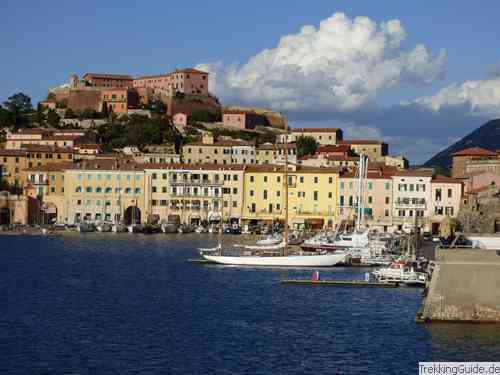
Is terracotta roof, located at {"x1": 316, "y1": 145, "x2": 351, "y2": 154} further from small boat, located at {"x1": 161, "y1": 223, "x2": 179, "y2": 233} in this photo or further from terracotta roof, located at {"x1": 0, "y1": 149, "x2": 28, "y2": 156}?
terracotta roof, located at {"x1": 0, "y1": 149, "x2": 28, "y2": 156}

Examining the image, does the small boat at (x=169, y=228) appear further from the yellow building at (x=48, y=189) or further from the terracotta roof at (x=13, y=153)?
the terracotta roof at (x=13, y=153)

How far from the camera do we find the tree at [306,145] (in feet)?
398

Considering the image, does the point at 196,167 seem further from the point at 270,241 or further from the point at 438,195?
the point at 270,241

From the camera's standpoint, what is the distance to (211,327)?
3591 cm

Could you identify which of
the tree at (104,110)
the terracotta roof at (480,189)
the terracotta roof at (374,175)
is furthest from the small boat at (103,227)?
the tree at (104,110)

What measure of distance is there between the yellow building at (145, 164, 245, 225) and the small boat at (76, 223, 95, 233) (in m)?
5.73

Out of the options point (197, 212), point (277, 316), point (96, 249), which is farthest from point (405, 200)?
point (277, 316)

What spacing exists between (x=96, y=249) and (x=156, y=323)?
123ft

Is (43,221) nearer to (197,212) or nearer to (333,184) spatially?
(197,212)

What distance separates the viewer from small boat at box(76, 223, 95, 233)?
93.9 metres

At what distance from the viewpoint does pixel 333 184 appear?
9450 cm

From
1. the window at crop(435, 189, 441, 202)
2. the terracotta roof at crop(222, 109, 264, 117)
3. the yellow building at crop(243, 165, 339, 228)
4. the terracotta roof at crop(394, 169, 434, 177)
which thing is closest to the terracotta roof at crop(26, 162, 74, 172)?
the yellow building at crop(243, 165, 339, 228)

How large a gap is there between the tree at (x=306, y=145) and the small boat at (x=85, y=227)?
32.0m

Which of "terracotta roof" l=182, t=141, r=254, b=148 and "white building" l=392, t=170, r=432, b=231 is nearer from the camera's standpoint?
"white building" l=392, t=170, r=432, b=231
